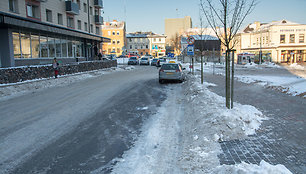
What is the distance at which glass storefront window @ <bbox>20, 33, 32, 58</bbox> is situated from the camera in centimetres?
2158

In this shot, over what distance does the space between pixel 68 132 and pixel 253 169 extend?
4.69 m

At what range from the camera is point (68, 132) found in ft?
21.4

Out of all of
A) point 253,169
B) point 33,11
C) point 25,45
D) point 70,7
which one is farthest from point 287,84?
point 70,7

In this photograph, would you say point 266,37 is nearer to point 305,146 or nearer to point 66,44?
point 66,44

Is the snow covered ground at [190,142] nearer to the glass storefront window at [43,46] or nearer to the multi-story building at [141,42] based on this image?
the glass storefront window at [43,46]

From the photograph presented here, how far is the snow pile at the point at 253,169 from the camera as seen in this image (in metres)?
3.59

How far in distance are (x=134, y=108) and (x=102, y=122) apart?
7.12 feet

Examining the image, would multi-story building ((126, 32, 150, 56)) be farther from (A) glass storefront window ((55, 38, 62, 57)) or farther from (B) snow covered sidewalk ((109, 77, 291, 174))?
(B) snow covered sidewalk ((109, 77, 291, 174))

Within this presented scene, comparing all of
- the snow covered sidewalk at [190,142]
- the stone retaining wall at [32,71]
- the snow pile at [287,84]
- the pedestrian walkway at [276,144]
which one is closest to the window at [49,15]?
the stone retaining wall at [32,71]

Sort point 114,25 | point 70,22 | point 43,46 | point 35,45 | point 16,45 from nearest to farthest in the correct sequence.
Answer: point 16,45 → point 35,45 → point 43,46 → point 70,22 → point 114,25

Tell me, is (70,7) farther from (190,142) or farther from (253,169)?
(253,169)

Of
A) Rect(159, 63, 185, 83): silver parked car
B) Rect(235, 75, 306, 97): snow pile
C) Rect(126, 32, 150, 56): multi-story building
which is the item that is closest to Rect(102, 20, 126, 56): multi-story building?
Rect(126, 32, 150, 56): multi-story building

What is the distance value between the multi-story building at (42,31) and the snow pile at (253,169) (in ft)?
58.3

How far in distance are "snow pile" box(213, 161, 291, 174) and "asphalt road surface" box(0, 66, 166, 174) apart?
198 centimetres
